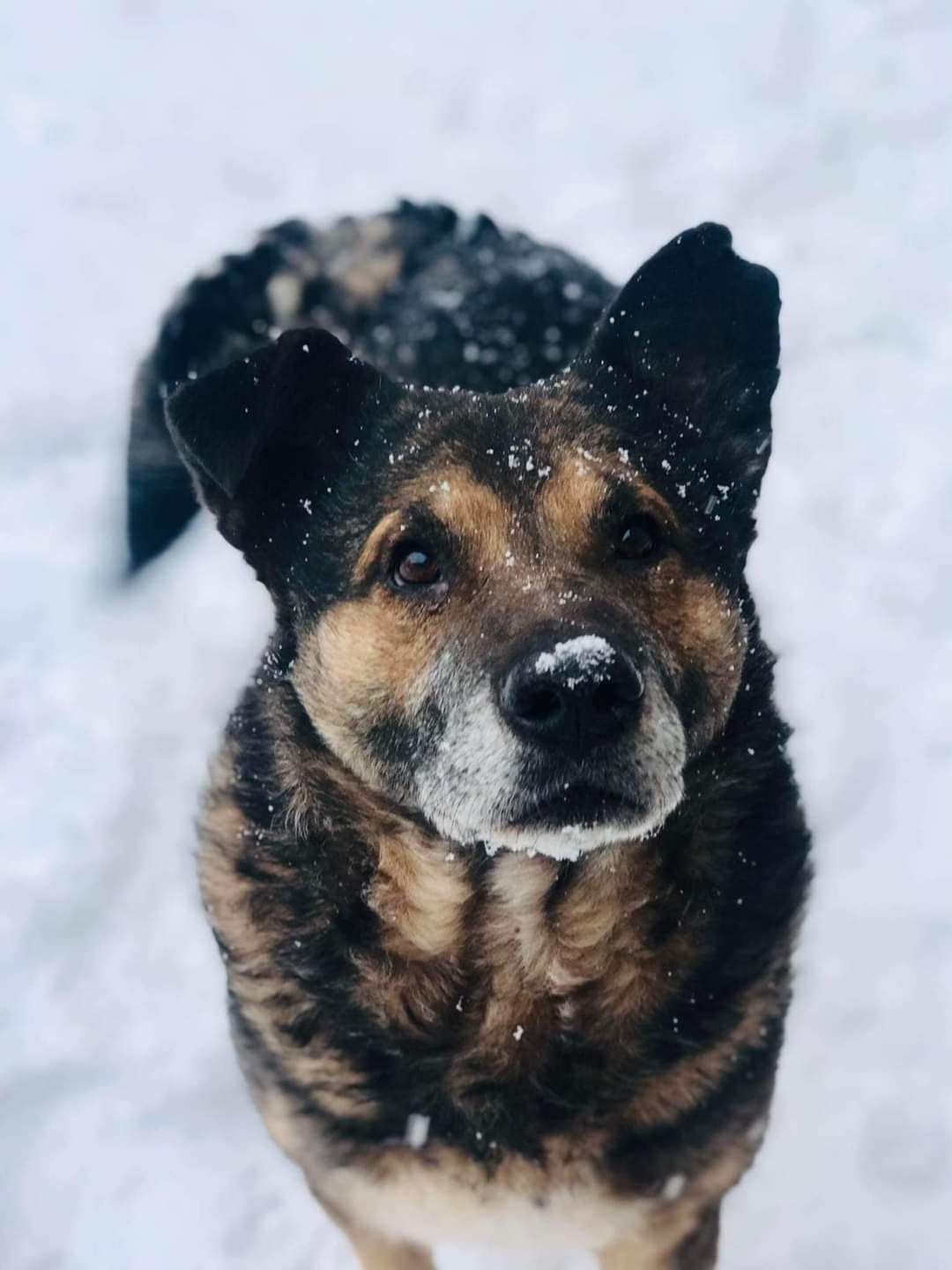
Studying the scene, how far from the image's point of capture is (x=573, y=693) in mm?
2092

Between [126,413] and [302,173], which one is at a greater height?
[302,173]

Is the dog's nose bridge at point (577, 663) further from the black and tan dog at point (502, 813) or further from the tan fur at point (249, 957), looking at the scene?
the tan fur at point (249, 957)

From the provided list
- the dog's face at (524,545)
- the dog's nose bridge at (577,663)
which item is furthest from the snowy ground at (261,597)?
the dog's nose bridge at (577,663)

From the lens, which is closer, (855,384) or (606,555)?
(606,555)

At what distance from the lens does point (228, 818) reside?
122 inches

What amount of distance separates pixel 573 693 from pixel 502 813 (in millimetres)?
319

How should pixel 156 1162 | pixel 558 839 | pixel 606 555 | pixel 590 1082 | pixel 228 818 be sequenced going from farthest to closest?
pixel 156 1162 → pixel 228 818 → pixel 590 1082 → pixel 606 555 → pixel 558 839

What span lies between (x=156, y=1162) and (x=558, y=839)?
2003mm

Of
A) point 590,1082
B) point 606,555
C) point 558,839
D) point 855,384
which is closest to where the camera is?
point 558,839

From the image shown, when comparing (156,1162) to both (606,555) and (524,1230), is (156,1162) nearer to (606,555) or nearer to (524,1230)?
(524,1230)

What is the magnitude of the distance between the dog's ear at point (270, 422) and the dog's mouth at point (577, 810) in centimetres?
91

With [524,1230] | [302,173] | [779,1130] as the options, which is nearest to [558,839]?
[524,1230]

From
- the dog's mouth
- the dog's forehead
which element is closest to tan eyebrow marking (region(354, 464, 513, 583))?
the dog's forehead

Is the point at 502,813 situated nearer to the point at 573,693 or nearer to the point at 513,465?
the point at 573,693
